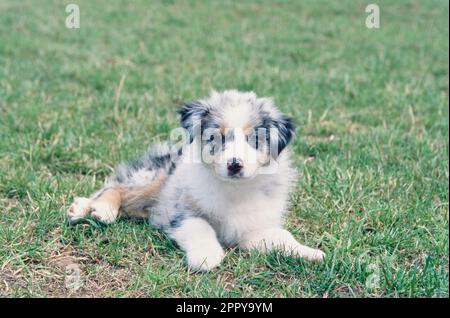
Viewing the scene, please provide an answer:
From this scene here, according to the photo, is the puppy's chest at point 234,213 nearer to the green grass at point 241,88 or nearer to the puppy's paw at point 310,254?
the green grass at point 241,88

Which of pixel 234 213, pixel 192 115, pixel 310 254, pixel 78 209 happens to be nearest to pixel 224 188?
pixel 234 213

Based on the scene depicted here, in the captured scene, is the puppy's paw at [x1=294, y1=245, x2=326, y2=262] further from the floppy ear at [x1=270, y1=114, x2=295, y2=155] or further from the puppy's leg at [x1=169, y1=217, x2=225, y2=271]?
the floppy ear at [x1=270, y1=114, x2=295, y2=155]

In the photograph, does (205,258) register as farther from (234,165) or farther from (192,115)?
(192,115)

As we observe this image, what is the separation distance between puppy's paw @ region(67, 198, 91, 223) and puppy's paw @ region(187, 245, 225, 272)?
0.87 meters

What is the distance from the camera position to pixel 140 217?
486 cm

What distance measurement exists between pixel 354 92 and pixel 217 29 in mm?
3896

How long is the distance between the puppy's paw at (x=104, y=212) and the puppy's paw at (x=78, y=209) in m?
0.06

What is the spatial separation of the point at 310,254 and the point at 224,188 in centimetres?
72

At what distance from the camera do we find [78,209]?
4570 millimetres

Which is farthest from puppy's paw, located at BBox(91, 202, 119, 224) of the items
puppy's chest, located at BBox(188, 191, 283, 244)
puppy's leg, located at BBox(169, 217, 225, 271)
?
puppy's chest, located at BBox(188, 191, 283, 244)

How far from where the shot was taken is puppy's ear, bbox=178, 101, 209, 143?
4.41 m
